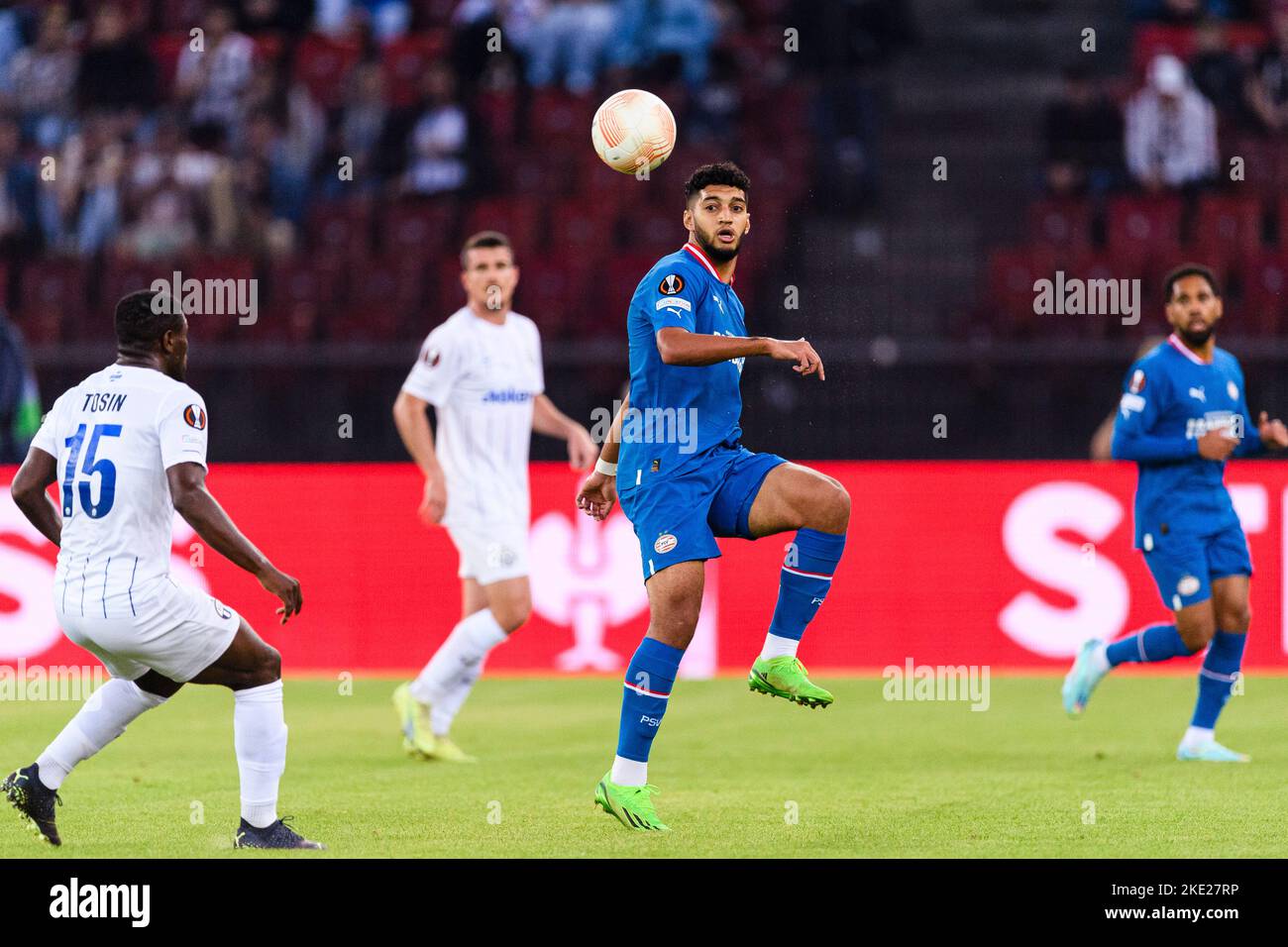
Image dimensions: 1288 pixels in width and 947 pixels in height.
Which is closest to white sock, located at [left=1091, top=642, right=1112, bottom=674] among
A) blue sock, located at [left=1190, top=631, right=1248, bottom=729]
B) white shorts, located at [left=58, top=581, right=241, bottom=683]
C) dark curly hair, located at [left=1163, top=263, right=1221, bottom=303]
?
blue sock, located at [left=1190, top=631, right=1248, bottom=729]

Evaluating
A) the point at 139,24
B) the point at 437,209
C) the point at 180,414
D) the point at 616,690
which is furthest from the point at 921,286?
the point at 180,414

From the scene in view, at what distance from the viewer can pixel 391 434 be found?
13695 millimetres

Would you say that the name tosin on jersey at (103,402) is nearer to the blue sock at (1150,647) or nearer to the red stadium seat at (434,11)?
the blue sock at (1150,647)

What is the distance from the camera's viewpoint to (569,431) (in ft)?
31.5

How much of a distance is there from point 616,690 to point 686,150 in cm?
588

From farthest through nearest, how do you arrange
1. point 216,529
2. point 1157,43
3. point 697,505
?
1. point 1157,43
2. point 697,505
3. point 216,529

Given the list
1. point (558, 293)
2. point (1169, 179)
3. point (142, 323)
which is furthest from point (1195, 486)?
point (1169, 179)

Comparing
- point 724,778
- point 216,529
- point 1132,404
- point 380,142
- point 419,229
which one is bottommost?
point 724,778

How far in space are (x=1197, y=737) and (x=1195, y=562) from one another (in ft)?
2.71

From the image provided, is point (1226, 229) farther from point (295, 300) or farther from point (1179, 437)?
point (295, 300)

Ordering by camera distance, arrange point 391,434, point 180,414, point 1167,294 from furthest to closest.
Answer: point 391,434
point 1167,294
point 180,414

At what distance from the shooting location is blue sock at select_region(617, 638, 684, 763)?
258 inches

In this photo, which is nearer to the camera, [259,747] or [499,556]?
[259,747]

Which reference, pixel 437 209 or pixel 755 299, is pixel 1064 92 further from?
pixel 437 209
